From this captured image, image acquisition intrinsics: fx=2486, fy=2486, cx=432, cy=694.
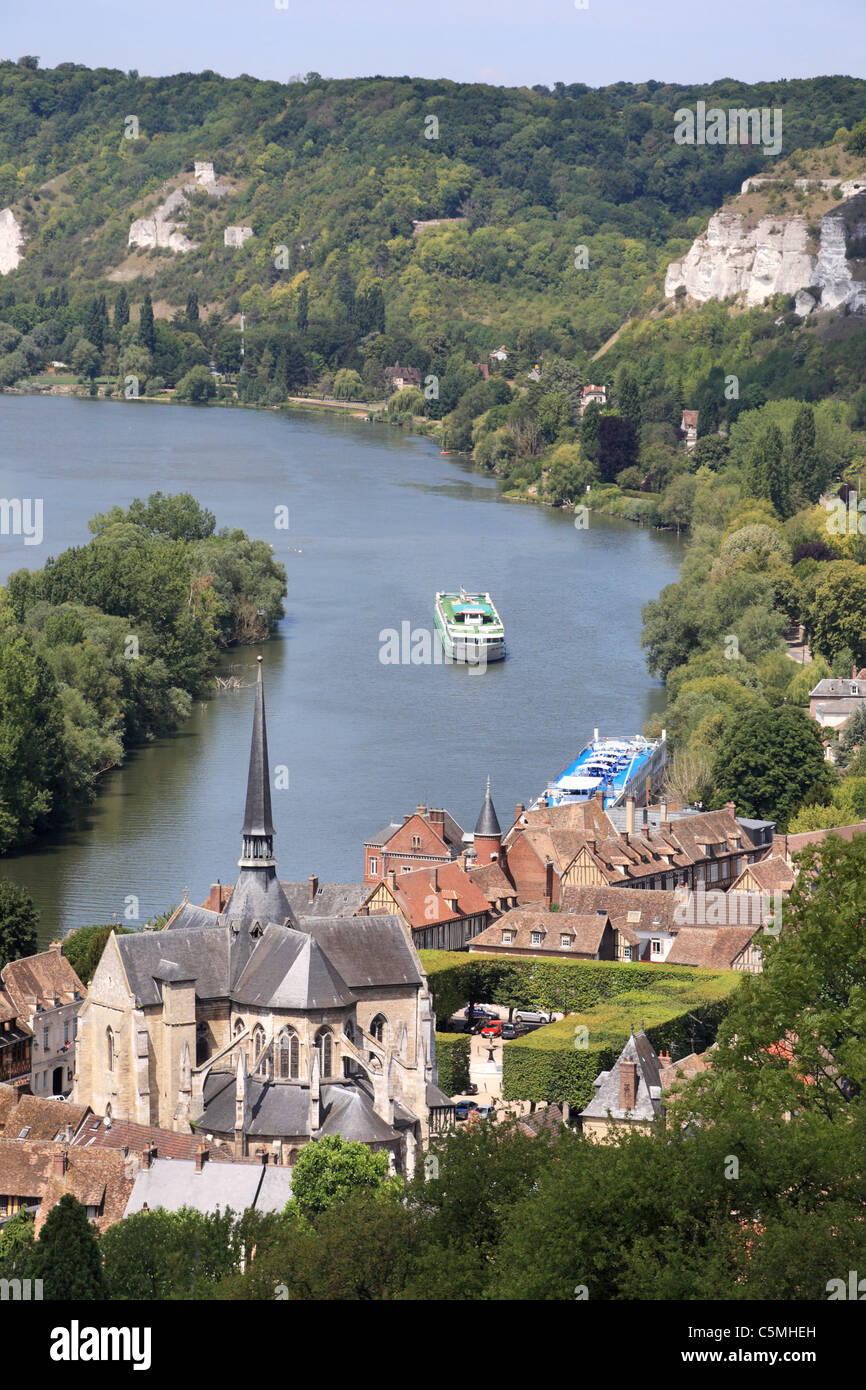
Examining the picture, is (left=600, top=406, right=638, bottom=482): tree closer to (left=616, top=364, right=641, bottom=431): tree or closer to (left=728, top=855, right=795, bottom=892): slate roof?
(left=616, top=364, right=641, bottom=431): tree

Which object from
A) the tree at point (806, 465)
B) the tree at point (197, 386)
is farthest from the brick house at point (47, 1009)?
the tree at point (197, 386)

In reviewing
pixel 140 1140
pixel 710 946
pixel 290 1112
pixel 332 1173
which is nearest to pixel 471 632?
pixel 710 946

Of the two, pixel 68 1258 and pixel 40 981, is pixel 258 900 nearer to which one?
pixel 40 981

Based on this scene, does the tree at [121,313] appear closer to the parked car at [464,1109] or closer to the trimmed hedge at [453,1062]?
the trimmed hedge at [453,1062]

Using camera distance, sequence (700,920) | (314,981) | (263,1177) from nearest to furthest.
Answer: (263,1177), (314,981), (700,920)

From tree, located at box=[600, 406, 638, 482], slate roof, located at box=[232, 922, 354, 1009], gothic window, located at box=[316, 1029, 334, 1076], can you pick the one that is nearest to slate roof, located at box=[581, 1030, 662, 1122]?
gothic window, located at box=[316, 1029, 334, 1076]

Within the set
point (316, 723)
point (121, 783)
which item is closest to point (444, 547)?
point (316, 723)

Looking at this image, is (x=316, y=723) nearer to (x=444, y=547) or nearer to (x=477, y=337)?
(x=444, y=547)
